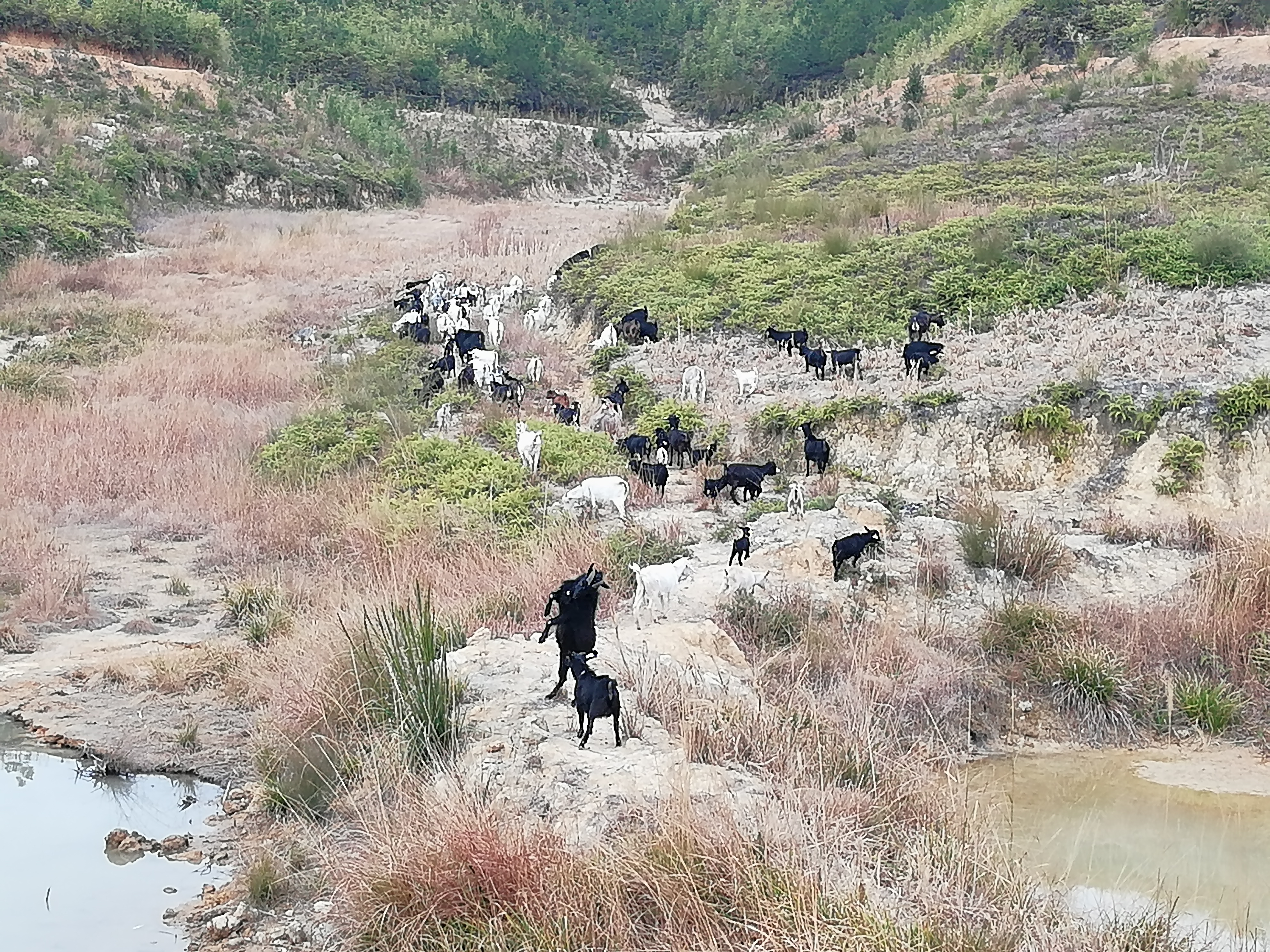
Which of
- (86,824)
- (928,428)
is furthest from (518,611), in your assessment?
(928,428)

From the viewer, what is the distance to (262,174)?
125ft

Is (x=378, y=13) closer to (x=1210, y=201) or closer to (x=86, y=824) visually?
(x=1210, y=201)

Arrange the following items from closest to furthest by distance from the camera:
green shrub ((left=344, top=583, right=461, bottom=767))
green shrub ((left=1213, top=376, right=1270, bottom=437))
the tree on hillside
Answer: green shrub ((left=344, top=583, right=461, bottom=767)), green shrub ((left=1213, top=376, right=1270, bottom=437)), the tree on hillside

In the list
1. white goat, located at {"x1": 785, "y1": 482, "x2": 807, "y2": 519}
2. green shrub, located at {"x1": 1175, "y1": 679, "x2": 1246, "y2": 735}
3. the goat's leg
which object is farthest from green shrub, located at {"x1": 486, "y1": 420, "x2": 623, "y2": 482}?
green shrub, located at {"x1": 1175, "y1": 679, "x2": 1246, "y2": 735}

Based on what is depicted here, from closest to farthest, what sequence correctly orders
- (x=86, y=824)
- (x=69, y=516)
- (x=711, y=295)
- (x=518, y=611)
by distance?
1. (x=86, y=824)
2. (x=518, y=611)
3. (x=69, y=516)
4. (x=711, y=295)

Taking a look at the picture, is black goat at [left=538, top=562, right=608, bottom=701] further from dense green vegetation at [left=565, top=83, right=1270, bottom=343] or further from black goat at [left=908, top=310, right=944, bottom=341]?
dense green vegetation at [left=565, top=83, right=1270, bottom=343]

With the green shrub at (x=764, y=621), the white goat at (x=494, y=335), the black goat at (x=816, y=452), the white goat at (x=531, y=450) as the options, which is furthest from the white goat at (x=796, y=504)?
the white goat at (x=494, y=335)

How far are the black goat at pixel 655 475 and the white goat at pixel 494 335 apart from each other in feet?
19.7

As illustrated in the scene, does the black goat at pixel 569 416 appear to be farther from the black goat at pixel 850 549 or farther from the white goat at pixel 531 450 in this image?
the black goat at pixel 850 549

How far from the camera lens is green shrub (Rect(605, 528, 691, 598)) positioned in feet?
31.5

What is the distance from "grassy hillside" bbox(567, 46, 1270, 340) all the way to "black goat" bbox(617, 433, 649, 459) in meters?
3.64

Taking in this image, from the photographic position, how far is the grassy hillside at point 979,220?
50.6 ft

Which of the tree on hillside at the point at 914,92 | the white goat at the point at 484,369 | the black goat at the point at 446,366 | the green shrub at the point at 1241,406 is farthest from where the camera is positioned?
the tree on hillside at the point at 914,92

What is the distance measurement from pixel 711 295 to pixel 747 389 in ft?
11.3
